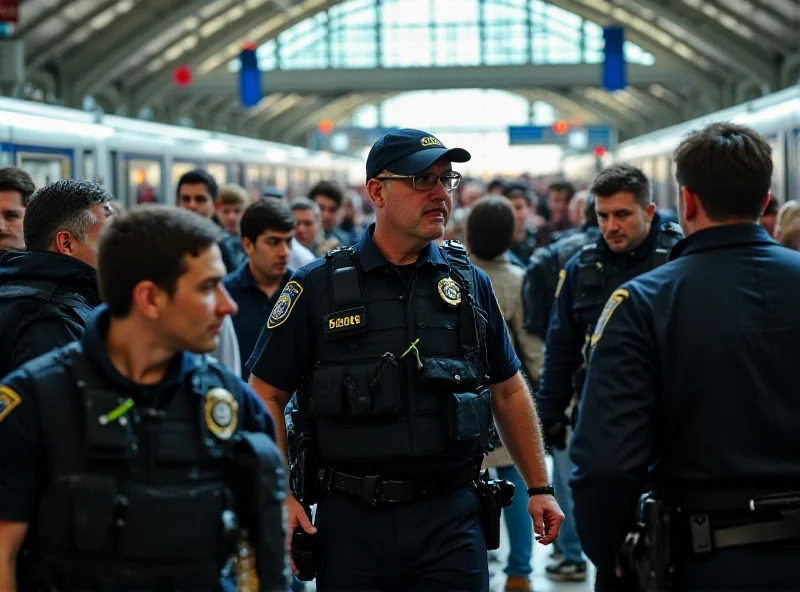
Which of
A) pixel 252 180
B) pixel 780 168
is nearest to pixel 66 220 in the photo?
pixel 780 168

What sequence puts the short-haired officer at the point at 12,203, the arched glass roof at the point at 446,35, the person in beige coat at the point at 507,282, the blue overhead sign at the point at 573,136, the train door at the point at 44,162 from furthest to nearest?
the arched glass roof at the point at 446,35, the blue overhead sign at the point at 573,136, the train door at the point at 44,162, the person in beige coat at the point at 507,282, the short-haired officer at the point at 12,203

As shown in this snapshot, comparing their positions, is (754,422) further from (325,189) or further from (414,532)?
(325,189)

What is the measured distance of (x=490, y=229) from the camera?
6.41m

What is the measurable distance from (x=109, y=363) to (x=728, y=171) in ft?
4.78

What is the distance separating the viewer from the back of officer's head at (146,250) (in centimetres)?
246

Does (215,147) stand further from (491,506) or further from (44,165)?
(491,506)

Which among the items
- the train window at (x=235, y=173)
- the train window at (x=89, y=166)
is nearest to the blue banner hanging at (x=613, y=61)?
the train window at (x=235, y=173)

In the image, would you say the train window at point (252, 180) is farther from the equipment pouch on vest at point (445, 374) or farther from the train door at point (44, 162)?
the equipment pouch on vest at point (445, 374)

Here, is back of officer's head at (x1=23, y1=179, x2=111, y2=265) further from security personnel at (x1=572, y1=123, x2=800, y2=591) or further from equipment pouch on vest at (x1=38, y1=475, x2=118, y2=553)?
security personnel at (x1=572, y1=123, x2=800, y2=591)

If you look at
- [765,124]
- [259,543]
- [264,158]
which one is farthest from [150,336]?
[264,158]

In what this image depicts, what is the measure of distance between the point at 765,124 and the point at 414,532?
10.7 metres

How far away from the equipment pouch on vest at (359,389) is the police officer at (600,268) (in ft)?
5.82

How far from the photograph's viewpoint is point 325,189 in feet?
32.6

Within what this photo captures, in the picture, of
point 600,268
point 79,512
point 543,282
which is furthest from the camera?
point 543,282
